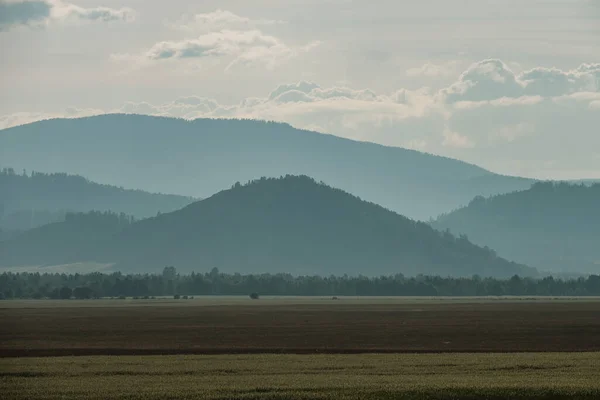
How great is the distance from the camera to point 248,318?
14225 cm

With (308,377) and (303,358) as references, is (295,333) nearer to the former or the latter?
(303,358)

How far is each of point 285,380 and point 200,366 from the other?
10.1 meters

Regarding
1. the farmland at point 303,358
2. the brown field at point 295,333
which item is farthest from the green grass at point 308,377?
the brown field at point 295,333

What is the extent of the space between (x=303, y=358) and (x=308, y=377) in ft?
43.5

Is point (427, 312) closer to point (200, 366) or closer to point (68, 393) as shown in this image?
point (200, 366)

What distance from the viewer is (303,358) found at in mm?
76000

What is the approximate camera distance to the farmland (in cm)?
5734

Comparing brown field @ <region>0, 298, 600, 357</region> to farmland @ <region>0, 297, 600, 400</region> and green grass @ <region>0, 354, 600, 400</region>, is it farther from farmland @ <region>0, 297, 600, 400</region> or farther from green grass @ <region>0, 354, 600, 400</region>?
green grass @ <region>0, 354, 600, 400</region>

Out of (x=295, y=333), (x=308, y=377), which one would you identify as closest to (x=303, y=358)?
(x=308, y=377)

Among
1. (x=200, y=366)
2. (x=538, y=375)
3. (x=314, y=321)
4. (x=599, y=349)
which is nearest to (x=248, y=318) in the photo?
(x=314, y=321)

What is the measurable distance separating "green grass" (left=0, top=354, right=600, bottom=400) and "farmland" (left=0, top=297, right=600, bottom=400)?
7cm

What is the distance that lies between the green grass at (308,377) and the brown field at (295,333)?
1026cm

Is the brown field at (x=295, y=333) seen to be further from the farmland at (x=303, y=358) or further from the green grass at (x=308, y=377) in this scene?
the green grass at (x=308, y=377)

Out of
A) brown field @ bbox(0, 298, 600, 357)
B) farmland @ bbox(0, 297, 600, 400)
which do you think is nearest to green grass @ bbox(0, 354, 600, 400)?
farmland @ bbox(0, 297, 600, 400)
